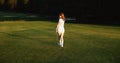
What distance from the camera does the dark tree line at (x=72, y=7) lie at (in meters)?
50.4

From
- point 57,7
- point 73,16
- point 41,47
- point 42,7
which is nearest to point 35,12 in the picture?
point 42,7

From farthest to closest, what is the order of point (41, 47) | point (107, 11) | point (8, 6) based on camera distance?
point (8, 6) < point (107, 11) < point (41, 47)

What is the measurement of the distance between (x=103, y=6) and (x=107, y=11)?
1231 millimetres

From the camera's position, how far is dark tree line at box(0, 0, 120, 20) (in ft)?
165

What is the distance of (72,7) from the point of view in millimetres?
56094

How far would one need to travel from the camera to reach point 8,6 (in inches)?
3017

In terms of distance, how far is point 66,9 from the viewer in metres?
58.4

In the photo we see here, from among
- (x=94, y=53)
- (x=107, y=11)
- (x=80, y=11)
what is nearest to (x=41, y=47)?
(x=94, y=53)

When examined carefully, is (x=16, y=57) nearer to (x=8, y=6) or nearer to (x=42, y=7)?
(x=42, y=7)

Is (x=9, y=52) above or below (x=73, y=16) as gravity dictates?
above

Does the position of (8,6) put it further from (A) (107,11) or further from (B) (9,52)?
(B) (9,52)

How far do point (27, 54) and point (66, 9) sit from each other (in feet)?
142

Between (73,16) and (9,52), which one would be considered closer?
(9,52)

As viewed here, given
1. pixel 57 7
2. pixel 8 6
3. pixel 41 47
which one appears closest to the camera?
pixel 41 47
